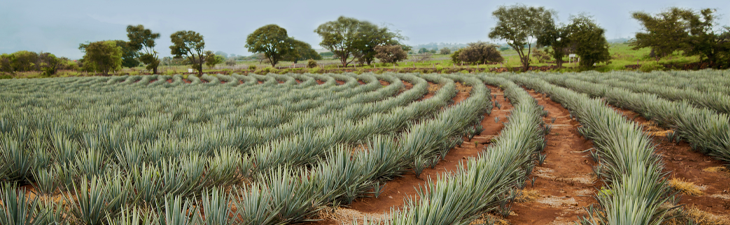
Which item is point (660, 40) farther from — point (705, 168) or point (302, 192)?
point (302, 192)

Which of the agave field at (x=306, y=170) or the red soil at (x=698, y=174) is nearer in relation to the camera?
the agave field at (x=306, y=170)

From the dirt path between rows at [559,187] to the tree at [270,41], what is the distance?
47869 mm

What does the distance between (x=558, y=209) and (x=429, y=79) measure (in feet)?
49.5

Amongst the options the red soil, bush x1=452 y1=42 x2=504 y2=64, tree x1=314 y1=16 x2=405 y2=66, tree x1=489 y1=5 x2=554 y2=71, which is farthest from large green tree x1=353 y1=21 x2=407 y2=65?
the red soil

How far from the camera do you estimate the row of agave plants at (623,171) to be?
1.58 metres

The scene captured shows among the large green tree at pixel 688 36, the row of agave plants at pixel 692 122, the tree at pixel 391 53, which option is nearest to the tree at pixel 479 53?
the tree at pixel 391 53

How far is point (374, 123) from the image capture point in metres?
4.11

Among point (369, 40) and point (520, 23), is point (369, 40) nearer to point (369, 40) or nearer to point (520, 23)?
point (369, 40)

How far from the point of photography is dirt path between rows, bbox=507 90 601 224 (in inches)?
88.4

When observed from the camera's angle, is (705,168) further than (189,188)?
Yes

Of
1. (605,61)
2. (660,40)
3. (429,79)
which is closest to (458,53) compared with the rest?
(605,61)

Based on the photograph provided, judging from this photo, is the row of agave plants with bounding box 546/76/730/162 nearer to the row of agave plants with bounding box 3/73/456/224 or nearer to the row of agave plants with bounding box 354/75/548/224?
the row of agave plants with bounding box 354/75/548/224

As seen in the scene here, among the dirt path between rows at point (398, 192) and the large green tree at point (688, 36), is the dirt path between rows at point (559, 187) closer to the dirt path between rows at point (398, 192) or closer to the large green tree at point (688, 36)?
the dirt path between rows at point (398, 192)

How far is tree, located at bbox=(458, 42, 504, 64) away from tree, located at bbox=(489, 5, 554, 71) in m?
13.2
